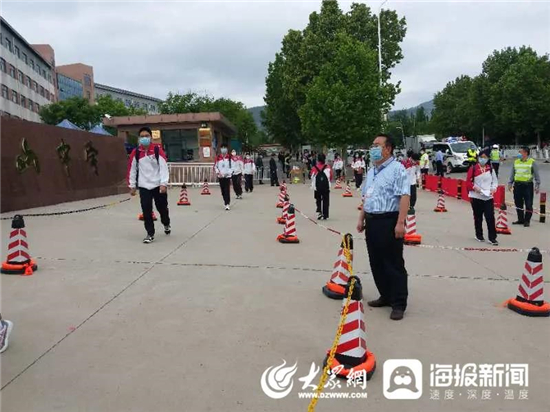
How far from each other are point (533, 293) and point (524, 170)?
6682 mm

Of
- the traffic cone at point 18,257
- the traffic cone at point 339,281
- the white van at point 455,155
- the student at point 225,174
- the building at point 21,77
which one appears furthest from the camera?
the building at point 21,77

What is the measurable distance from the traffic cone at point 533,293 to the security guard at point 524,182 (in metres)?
6.38

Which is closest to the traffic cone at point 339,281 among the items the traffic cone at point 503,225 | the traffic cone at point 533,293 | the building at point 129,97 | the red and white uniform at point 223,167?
the traffic cone at point 533,293

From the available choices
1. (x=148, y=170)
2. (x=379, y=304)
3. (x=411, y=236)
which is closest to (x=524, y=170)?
(x=411, y=236)

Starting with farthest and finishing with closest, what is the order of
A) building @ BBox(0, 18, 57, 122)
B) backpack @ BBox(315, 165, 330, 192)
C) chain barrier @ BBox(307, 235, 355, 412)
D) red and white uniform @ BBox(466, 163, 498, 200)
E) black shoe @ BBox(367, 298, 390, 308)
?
building @ BBox(0, 18, 57, 122)
backpack @ BBox(315, 165, 330, 192)
red and white uniform @ BBox(466, 163, 498, 200)
black shoe @ BBox(367, 298, 390, 308)
chain barrier @ BBox(307, 235, 355, 412)

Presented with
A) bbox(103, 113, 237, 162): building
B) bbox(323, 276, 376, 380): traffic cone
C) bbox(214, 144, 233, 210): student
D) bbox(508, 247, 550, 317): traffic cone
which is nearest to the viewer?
bbox(323, 276, 376, 380): traffic cone

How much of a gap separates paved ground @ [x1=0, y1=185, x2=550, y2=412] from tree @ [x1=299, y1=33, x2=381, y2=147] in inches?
869

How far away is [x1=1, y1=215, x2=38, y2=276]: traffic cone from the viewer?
5.96 metres

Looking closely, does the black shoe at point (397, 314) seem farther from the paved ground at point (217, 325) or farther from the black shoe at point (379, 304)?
the black shoe at point (379, 304)

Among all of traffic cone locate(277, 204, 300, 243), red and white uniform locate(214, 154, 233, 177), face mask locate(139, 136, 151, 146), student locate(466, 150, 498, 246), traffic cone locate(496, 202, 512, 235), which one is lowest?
traffic cone locate(496, 202, 512, 235)

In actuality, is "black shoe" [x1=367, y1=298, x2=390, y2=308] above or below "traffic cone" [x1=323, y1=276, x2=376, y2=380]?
below

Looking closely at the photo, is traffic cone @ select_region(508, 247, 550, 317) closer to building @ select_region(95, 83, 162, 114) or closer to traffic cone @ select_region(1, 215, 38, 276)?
traffic cone @ select_region(1, 215, 38, 276)

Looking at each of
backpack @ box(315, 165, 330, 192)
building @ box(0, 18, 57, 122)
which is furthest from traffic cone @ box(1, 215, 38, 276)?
building @ box(0, 18, 57, 122)

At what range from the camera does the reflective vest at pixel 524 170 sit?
10.5 metres
